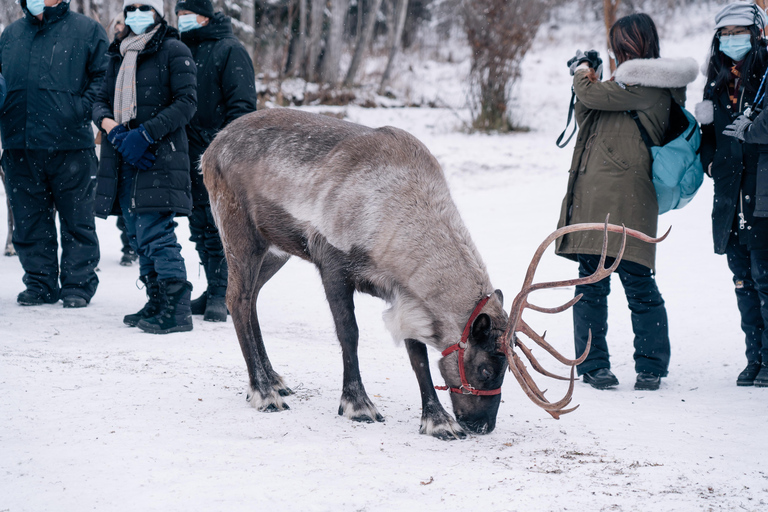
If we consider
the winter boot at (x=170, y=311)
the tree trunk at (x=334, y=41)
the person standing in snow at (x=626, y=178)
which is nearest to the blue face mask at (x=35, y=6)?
the winter boot at (x=170, y=311)

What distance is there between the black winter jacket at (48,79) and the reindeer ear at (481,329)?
13.7 feet

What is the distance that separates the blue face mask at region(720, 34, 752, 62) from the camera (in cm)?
436

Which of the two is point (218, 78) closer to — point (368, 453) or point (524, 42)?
point (368, 453)

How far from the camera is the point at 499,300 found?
11.7 ft

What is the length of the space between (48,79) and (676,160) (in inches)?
194

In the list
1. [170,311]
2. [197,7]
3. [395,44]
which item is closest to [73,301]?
[170,311]

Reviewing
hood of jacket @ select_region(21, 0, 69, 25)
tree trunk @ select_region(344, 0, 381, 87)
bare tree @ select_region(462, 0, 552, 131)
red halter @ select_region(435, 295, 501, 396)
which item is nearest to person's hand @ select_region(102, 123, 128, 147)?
hood of jacket @ select_region(21, 0, 69, 25)

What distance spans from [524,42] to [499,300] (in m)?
12.1

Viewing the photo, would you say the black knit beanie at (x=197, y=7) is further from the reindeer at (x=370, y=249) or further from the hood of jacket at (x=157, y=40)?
the reindeer at (x=370, y=249)

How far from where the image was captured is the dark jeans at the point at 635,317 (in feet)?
14.8

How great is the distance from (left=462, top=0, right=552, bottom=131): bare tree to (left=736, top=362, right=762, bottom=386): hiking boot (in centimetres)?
1042

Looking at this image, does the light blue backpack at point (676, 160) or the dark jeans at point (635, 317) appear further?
the dark jeans at point (635, 317)

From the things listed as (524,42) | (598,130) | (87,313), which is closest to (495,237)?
(598,130)

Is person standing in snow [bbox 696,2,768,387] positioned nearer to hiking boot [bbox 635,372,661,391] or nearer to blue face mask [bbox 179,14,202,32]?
hiking boot [bbox 635,372,661,391]
